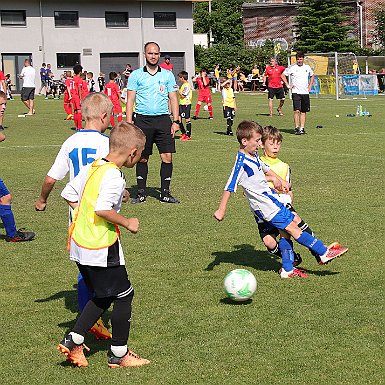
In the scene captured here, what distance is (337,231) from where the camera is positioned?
33.0 ft

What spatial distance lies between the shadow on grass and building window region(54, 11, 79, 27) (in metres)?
48.7

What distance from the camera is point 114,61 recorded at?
58.1m

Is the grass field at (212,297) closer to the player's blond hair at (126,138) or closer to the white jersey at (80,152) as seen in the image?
the white jersey at (80,152)

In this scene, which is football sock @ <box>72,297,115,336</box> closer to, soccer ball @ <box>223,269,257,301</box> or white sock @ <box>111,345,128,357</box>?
white sock @ <box>111,345,128,357</box>

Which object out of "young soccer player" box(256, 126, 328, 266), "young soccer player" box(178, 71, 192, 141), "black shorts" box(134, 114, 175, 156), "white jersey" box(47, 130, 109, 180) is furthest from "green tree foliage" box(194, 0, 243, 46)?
"white jersey" box(47, 130, 109, 180)

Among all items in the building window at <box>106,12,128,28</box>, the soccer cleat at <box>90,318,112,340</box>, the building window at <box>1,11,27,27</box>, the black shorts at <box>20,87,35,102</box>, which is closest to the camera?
the soccer cleat at <box>90,318,112,340</box>

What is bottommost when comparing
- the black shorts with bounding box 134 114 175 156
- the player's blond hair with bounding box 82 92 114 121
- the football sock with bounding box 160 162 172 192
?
the football sock with bounding box 160 162 172 192

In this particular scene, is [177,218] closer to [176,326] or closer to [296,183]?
[296,183]

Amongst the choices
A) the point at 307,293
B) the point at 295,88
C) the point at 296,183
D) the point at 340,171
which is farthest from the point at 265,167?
the point at 295,88

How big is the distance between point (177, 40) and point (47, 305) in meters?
54.3

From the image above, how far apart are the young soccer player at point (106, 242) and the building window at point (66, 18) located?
52.0 meters

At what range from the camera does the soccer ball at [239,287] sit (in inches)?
278

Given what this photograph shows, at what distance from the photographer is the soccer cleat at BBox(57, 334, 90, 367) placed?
5582mm

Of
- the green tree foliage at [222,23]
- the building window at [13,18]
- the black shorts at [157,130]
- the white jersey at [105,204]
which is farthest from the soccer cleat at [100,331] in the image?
the green tree foliage at [222,23]
